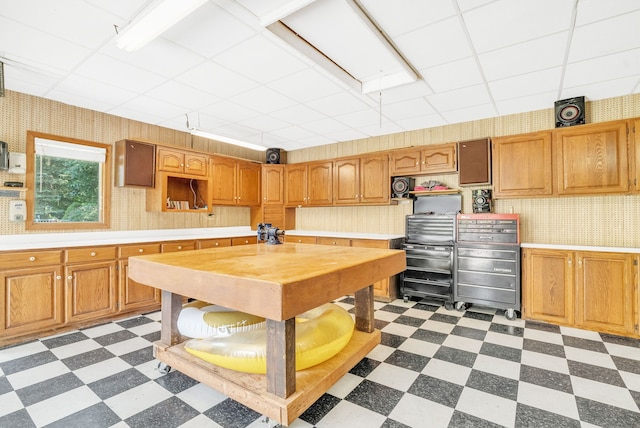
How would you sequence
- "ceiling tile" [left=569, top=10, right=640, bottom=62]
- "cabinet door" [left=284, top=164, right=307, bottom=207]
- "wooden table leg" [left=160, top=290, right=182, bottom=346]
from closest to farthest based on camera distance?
"ceiling tile" [left=569, top=10, right=640, bottom=62]
"wooden table leg" [left=160, top=290, right=182, bottom=346]
"cabinet door" [left=284, top=164, right=307, bottom=207]

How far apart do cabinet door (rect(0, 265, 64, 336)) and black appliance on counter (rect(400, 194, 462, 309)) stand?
14.5 ft

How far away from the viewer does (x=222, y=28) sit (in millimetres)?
2479

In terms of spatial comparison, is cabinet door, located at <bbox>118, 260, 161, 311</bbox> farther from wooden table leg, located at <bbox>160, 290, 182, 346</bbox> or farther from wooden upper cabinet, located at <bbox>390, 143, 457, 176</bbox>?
wooden upper cabinet, located at <bbox>390, 143, 457, 176</bbox>

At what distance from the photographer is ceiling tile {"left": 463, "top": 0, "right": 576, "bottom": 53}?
2252mm

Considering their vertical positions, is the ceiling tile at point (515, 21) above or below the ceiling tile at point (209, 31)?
above

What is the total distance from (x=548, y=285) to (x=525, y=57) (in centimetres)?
263

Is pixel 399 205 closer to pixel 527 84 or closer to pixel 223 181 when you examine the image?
pixel 527 84

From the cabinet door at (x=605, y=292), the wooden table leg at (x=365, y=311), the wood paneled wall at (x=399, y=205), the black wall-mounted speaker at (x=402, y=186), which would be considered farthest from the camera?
the black wall-mounted speaker at (x=402, y=186)

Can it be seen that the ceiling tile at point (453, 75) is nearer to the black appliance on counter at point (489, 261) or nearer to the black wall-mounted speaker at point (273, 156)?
the black appliance on counter at point (489, 261)

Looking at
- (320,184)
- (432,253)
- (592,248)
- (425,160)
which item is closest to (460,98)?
(425,160)

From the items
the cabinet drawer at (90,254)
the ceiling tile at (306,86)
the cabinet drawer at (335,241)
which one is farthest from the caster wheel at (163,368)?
the cabinet drawer at (335,241)

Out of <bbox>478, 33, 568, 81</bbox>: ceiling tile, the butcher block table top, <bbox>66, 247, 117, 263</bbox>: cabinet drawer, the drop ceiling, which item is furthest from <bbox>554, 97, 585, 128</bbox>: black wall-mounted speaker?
<bbox>66, 247, 117, 263</bbox>: cabinet drawer

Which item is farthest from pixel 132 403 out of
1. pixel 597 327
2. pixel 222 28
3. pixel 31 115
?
pixel 597 327

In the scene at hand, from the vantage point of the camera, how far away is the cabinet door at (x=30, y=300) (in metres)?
3.18
